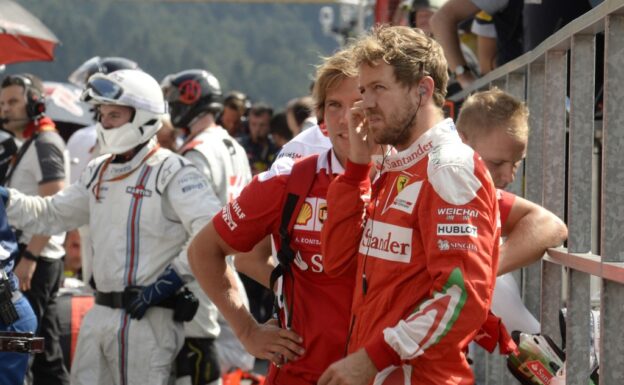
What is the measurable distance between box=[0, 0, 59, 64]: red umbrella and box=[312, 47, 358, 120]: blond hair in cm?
482

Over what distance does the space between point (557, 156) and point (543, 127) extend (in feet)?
0.97

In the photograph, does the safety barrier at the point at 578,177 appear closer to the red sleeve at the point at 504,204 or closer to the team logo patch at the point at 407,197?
the red sleeve at the point at 504,204

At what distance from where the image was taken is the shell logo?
4191mm

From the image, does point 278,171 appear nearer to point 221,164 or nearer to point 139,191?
point 139,191

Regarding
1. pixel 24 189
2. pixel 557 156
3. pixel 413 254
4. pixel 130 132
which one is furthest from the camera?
pixel 24 189

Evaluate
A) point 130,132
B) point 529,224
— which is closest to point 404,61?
point 529,224

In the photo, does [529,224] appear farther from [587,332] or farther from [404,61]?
[404,61]

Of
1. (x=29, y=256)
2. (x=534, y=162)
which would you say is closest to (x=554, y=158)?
(x=534, y=162)

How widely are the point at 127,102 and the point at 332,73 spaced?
8.07ft

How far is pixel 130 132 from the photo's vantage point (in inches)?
253

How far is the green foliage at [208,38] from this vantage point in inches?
2754

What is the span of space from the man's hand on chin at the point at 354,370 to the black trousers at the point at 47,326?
203 inches

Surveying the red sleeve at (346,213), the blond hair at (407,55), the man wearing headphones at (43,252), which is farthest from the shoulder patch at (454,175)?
the man wearing headphones at (43,252)

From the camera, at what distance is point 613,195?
3629 millimetres
